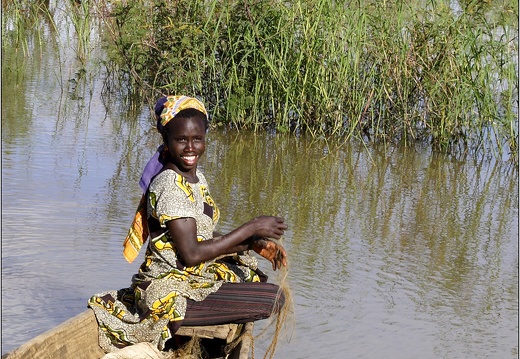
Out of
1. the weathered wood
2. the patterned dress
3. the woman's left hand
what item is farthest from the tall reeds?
the weathered wood

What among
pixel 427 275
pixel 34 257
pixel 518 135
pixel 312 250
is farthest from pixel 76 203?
pixel 518 135

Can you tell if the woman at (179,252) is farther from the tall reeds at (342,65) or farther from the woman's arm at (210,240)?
the tall reeds at (342,65)

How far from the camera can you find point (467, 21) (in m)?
7.98

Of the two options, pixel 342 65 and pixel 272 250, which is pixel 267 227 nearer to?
pixel 272 250

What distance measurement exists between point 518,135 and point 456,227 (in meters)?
1.61

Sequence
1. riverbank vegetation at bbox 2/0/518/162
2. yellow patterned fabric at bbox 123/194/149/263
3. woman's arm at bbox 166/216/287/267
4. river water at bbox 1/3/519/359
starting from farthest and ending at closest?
1. riverbank vegetation at bbox 2/0/518/162
2. river water at bbox 1/3/519/359
3. yellow patterned fabric at bbox 123/194/149/263
4. woman's arm at bbox 166/216/287/267

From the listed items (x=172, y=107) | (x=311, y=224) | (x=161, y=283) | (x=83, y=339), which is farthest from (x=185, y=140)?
(x=311, y=224)

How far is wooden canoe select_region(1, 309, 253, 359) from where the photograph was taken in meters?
2.91

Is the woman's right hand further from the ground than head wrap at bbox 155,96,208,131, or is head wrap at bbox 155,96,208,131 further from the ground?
head wrap at bbox 155,96,208,131

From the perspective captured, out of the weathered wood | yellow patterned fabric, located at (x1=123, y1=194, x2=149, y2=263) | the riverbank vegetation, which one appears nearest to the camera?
the weathered wood

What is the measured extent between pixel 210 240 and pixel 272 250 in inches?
11.6

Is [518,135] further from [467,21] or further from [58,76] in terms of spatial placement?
[58,76]

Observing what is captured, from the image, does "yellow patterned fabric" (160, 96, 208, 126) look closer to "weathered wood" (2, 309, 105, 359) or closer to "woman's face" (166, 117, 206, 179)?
"woman's face" (166, 117, 206, 179)

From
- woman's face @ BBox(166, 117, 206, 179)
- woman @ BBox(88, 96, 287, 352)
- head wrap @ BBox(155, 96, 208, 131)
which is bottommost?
woman @ BBox(88, 96, 287, 352)
